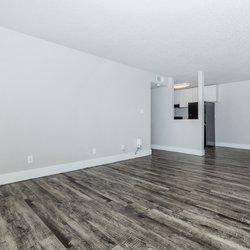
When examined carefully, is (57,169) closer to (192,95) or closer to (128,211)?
(128,211)

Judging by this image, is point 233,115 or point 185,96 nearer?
point 233,115

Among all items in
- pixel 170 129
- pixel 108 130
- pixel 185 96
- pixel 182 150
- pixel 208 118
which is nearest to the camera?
pixel 108 130

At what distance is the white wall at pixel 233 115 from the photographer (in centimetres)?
654

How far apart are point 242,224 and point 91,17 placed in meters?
3.04

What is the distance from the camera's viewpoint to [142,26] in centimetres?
281

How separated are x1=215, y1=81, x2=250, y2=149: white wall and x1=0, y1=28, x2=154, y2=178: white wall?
4124 millimetres

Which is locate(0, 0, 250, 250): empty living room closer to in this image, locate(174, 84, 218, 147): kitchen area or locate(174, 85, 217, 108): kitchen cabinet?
Result: locate(174, 84, 218, 147): kitchen area

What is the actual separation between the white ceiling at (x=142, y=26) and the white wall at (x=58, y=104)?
0.28 metres

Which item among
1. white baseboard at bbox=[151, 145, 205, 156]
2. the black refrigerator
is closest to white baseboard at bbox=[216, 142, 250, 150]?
the black refrigerator

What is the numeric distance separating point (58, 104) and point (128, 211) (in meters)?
2.38

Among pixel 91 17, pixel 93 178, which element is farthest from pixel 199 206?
pixel 91 17

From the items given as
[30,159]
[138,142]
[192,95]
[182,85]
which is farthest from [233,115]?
[30,159]

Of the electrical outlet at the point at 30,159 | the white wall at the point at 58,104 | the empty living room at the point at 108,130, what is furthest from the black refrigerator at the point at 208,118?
the electrical outlet at the point at 30,159

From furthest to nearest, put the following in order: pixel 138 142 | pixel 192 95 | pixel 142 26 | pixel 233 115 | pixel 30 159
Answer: pixel 192 95, pixel 233 115, pixel 138 142, pixel 30 159, pixel 142 26
